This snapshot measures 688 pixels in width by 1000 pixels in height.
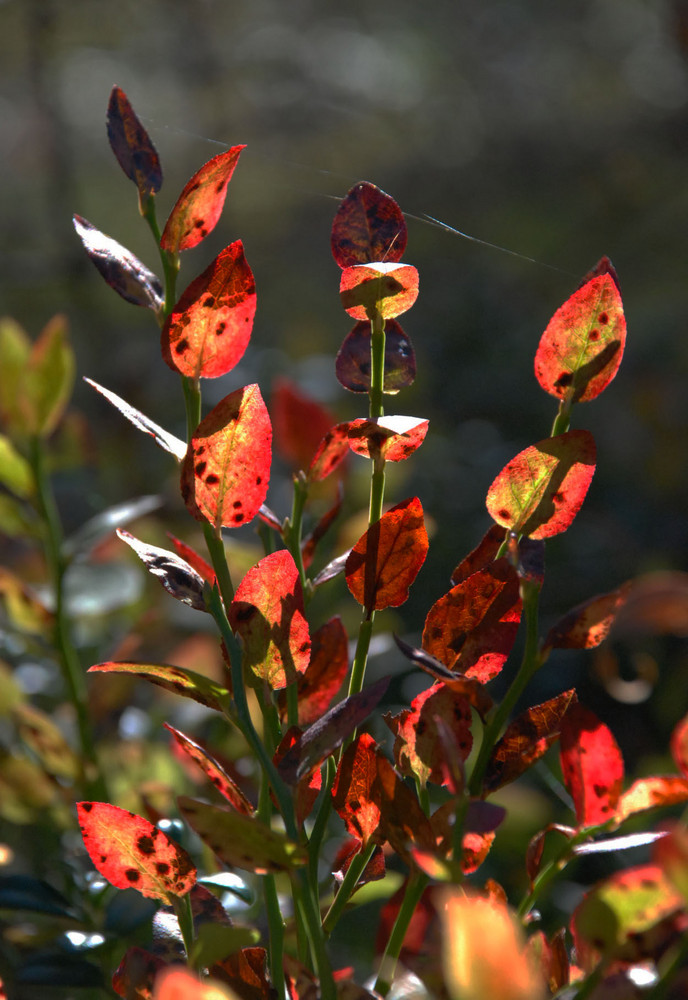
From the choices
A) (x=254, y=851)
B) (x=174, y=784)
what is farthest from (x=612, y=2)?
(x=254, y=851)

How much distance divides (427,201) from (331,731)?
355 cm

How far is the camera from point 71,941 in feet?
1.45

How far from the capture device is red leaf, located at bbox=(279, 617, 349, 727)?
39 cm

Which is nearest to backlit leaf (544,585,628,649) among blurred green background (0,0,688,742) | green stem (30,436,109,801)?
green stem (30,436,109,801)

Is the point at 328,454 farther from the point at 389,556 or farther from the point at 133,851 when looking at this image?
the point at 133,851

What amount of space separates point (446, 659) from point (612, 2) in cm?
457

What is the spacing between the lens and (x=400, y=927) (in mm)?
329

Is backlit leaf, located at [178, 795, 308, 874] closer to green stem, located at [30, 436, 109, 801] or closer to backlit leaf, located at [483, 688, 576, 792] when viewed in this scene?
backlit leaf, located at [483, 688, 576, 792]

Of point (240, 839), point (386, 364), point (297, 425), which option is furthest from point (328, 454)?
point (297, 425)

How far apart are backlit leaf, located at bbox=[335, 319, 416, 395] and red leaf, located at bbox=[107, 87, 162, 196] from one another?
0.10 meters

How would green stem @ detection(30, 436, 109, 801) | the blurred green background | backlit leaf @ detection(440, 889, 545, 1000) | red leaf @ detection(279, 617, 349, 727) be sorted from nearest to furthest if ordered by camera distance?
1. backlit leaf @ detection(440, 889, 545, 1000)
2. red leaf @ detection(279, 617, 349, 727)
3. green stem @ detection(30, 436, 109, 801)
4. the blurred green background

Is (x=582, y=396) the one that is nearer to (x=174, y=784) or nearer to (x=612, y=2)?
(x=174, y=784)

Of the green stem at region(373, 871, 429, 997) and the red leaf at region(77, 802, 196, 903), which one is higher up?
the red leaf at region(77, 802, 196, 903)

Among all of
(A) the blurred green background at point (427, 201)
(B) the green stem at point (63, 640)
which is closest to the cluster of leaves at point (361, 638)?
(B) the green stem at point (63, 640)
